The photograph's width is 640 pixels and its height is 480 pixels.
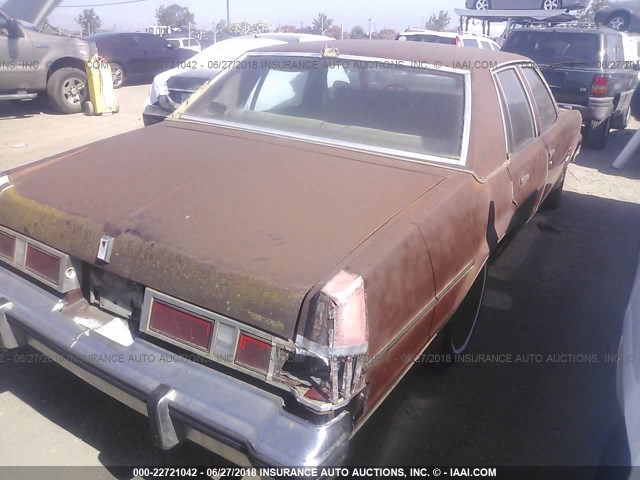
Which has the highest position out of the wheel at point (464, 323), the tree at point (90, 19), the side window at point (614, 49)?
the tree at point (90, 19)

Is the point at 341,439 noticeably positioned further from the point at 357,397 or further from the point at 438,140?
the point at 438,140

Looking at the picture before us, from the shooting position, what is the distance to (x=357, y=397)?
5.61 ft

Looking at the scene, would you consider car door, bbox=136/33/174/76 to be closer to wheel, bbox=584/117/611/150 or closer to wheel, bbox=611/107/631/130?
wheel, bbox=584/117/611/150

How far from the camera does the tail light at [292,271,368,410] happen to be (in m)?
1.58

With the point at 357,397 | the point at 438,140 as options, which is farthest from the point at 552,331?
the point at 357,397

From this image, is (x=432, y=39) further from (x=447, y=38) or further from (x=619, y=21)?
(x=619, y=21)

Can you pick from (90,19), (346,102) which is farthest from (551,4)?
(90,19)

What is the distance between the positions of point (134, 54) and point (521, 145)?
11263mm

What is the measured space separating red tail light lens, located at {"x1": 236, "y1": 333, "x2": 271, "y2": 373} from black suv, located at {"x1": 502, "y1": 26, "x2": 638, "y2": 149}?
670 cm

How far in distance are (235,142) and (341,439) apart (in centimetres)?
169

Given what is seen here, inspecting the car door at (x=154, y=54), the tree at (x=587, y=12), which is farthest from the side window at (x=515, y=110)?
the tree at (x=587, y=12)

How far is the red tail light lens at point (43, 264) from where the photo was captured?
2.07m

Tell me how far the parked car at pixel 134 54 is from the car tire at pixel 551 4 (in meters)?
8.86

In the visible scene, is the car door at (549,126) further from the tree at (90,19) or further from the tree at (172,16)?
the tree at (172,16)
